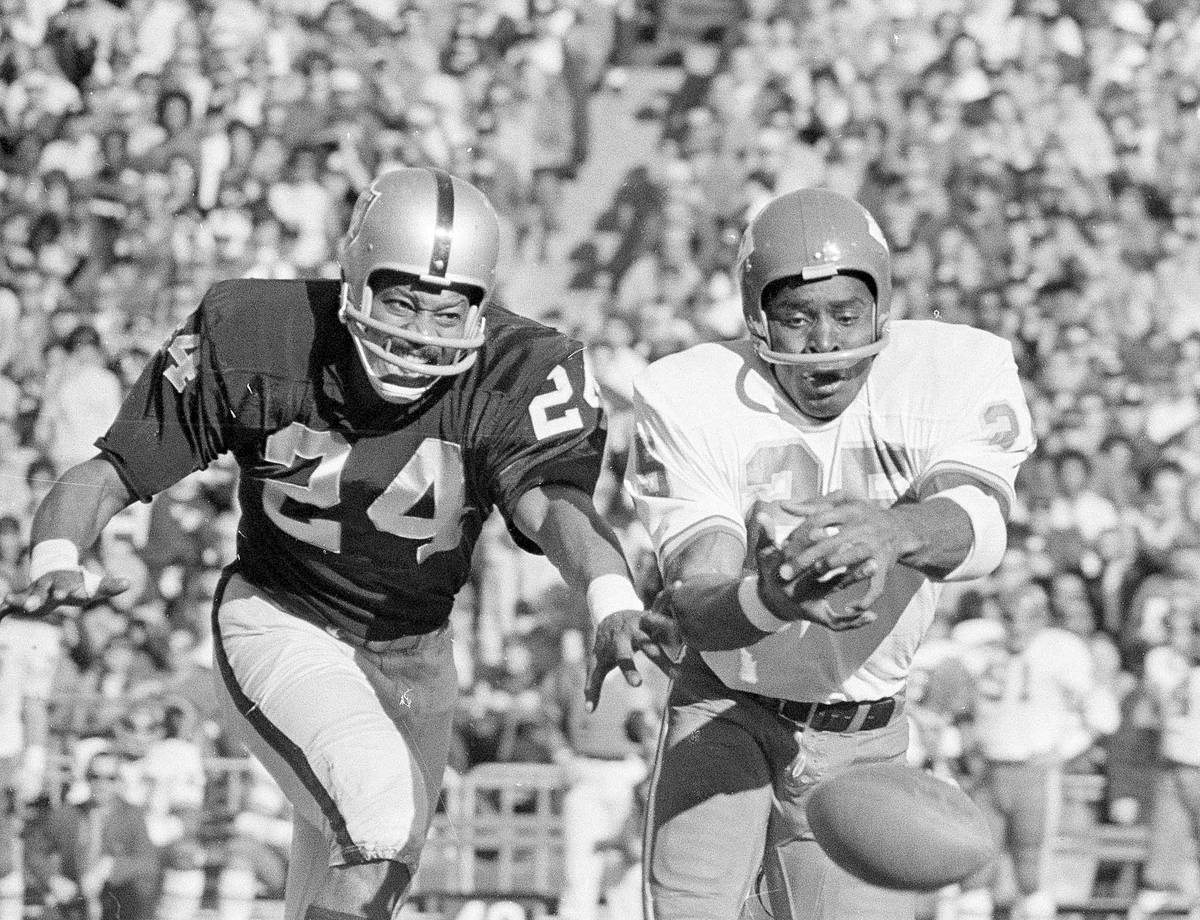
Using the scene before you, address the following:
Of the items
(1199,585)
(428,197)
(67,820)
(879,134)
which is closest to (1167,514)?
(1199,585)

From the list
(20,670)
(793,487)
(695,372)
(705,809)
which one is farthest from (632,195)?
(705,809)

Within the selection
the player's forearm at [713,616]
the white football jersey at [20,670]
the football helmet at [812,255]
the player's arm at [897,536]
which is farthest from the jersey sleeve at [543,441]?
the white football jersey at [20,670]

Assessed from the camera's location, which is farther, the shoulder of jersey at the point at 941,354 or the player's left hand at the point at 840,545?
the shoulder of jersey at the point at 941,354

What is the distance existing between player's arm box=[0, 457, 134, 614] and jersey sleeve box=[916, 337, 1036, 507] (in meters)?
1.62

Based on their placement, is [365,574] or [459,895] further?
[459,895]

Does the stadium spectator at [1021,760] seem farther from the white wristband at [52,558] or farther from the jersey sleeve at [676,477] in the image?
the white wristband at [52,558]

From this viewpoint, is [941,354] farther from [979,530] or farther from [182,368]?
[182,368]

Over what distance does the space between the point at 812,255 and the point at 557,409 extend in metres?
0.69

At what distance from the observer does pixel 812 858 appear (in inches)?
167

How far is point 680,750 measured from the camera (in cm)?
426

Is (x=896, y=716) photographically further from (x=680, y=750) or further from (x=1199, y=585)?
(x=1199, y=585)

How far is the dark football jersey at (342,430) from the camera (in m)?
4.47

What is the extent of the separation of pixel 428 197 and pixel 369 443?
1.80 ft

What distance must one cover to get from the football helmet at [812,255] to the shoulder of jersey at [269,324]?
946mm
